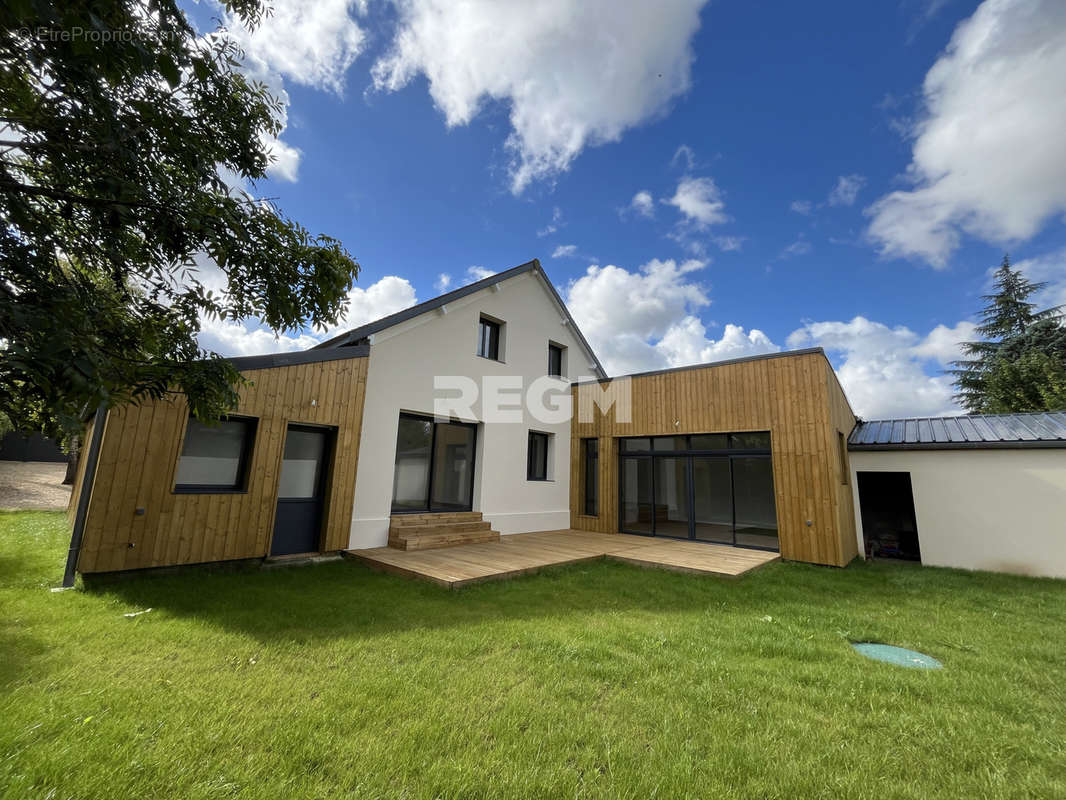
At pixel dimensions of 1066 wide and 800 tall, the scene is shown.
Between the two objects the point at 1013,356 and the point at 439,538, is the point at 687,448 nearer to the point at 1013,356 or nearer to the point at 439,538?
the point at 439,538

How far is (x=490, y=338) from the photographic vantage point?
397 inches

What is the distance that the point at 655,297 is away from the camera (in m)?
18.3

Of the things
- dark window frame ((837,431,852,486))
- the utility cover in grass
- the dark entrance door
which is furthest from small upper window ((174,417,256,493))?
→ dark window frame ((837,431,852,486))

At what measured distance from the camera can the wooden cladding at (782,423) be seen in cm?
755

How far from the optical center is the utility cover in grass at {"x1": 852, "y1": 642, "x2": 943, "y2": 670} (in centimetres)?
342

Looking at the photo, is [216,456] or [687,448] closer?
[216,456]

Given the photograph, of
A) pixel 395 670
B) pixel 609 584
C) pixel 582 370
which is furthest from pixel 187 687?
pixel 582 370

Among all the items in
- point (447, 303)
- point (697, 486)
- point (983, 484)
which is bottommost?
point (697, 486)

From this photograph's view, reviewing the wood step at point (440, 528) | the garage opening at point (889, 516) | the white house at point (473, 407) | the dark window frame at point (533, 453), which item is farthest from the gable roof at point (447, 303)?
the garage opening at point (889, 516)

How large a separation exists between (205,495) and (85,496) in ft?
3.62

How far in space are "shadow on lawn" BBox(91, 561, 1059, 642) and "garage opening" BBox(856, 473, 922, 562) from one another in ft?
11.9

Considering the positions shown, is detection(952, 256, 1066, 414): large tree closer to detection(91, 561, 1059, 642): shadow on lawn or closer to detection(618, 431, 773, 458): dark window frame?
detection(618, 431, 773, 458): dark window frame

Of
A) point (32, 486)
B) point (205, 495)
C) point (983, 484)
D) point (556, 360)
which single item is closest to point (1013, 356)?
point (983, 484)

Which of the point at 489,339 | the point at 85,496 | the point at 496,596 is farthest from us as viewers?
the point at 489,339
